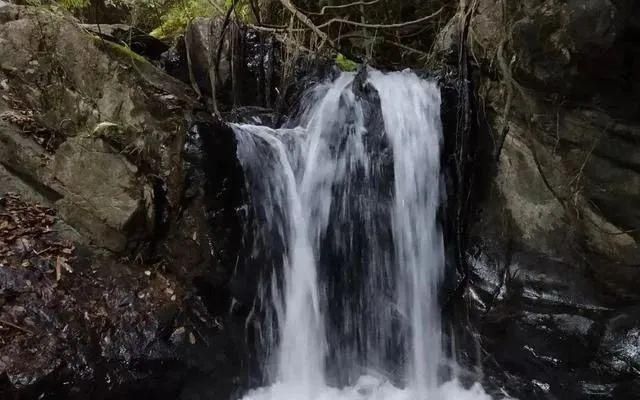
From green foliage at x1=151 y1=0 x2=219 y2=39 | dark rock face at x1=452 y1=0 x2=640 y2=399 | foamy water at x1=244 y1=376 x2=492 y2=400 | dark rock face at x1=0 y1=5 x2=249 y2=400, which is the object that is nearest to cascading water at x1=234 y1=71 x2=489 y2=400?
foamy water at x1=244 y1=376 x2=492 y2=400

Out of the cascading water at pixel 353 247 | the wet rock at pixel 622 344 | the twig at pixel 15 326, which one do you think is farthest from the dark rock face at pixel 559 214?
the twig at pixel 15 326

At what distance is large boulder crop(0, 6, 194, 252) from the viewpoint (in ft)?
13.8

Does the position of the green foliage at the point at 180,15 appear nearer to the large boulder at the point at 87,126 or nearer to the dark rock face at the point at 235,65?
the dark rock face at the point at 235,65

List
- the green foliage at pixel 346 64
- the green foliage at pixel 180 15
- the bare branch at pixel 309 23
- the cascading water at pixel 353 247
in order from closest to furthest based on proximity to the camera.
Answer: the cascading water at pixel 353 247
the bare branch at pixel 309 23
the green foliage at pixel 346 64
the green foliage at pixel 180 15

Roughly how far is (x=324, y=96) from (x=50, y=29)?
261 centimetres

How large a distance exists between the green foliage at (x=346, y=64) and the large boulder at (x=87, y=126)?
217 cm

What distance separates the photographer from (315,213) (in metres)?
4.56

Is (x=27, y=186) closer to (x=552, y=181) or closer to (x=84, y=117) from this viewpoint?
(x=84, y=117)

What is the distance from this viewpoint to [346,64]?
6.07m

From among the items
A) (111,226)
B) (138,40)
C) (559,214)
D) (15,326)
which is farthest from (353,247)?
(138,40)

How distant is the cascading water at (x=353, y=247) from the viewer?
14.3ft

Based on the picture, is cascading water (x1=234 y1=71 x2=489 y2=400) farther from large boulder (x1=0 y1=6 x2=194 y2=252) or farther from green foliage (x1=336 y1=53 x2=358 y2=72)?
green foliage (x1=336 y1=53 x2=358 y2=72)

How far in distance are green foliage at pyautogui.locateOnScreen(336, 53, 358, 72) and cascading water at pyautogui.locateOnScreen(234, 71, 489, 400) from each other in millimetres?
1204

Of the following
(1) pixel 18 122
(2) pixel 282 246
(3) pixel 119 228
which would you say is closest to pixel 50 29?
(1) pixel 18 122
